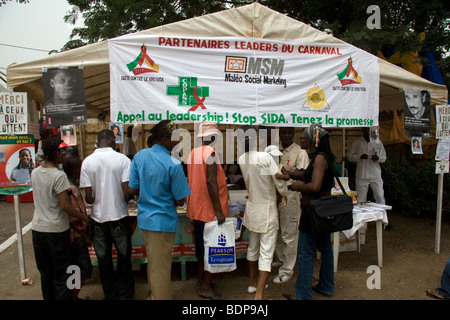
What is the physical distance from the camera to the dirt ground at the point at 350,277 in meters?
4.02

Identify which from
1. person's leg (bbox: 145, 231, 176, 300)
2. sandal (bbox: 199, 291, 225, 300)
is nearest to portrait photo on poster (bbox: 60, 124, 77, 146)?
person's leg (bbox: 145, 231, 176, 300)

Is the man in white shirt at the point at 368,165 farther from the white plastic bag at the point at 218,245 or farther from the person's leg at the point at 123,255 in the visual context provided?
the person's leg at the point at 123,255

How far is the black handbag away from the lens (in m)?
3.43

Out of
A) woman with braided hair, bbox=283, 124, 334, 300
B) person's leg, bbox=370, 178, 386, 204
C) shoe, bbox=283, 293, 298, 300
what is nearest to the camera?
woman with braided hair, bbox=283, 124, 334, 300

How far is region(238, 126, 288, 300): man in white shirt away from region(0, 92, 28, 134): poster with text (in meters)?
2.76

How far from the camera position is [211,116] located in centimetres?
417

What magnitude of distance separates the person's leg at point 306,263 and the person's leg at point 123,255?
1.87 meters

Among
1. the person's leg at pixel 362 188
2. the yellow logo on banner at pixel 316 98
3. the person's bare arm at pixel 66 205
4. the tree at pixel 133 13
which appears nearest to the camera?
the person's bare arm at pixel 66 205

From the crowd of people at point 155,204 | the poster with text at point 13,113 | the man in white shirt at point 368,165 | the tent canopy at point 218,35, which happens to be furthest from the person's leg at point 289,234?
the poster with text at point 13,113

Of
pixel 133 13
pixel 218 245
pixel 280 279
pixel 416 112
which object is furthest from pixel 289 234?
pixel 133 13

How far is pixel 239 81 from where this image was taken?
4.30m

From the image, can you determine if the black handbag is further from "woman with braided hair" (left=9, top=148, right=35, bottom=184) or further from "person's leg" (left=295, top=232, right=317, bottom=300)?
"woman with braided hair" (left=9, top=148, right=35, bottom=184)

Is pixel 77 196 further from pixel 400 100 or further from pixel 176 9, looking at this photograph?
pixel 176 9

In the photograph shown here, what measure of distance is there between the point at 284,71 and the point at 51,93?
9.39ft
